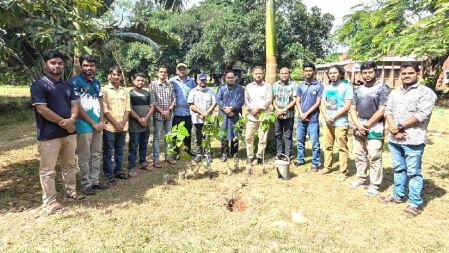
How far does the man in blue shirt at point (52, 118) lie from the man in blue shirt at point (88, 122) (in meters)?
0.31

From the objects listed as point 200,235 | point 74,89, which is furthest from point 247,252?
point 74,89

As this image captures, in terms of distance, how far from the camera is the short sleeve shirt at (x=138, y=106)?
239 inches

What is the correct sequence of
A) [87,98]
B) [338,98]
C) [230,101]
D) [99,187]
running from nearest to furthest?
[87,98] → [99,187] → [338,98] → [230,101]

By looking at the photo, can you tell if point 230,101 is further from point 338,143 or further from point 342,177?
point 342,177

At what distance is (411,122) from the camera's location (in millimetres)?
4449

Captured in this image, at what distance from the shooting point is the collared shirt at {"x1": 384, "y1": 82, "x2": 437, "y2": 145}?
14.4 feet

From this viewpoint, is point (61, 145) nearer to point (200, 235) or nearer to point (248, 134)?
point (200, 235)

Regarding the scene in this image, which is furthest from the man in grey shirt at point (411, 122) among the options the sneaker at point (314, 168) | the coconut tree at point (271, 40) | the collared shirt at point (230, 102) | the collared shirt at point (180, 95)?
the collared shirt at point (180, 95)

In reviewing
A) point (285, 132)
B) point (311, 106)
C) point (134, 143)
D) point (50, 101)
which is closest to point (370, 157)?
point (311, 106)

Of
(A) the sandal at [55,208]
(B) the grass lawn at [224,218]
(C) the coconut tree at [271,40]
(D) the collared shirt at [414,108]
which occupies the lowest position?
(B) the grass lawn at [224,218]

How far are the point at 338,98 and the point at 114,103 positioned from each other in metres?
3.63

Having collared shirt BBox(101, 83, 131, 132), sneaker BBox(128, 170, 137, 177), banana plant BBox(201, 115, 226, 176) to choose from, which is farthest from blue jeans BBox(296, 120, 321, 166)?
collared shirt BBox(101, 83, 131, 132)

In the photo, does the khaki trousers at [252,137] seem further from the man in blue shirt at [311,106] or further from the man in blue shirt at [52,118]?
the man in blue shirt at [52,118]

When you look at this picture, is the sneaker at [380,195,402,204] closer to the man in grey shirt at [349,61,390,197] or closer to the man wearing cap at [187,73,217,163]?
the man in grey shirt at [349,61,390,197]
